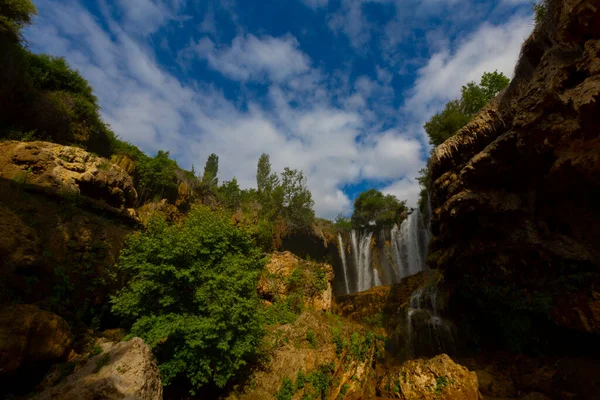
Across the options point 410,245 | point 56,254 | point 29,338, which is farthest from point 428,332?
point 56,254

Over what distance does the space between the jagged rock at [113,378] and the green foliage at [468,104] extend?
29.3m

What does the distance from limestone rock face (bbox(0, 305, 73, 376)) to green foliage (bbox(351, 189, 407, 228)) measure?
149 ft

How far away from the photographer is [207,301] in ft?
29.1

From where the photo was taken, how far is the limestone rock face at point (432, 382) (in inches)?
448

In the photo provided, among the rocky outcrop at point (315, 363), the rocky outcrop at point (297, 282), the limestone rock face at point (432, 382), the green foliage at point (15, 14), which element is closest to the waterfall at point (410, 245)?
the rocky outcrop at point (297, 282)

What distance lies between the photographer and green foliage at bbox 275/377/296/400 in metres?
9.95

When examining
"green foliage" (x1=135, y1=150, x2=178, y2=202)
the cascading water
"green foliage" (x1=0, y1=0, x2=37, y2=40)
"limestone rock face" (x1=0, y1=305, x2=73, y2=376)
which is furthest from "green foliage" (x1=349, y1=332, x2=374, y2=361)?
"green foliage" (x1=0, y1=0, x2=37, y2=40)

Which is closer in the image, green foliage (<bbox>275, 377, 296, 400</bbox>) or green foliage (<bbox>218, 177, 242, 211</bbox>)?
green foliage (<bbox>275, 377, 296, 400</bbox>)

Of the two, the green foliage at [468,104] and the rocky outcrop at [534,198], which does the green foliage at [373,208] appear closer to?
the green foliage at [468,104]

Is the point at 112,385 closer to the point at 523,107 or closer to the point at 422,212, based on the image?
the point at 523,107

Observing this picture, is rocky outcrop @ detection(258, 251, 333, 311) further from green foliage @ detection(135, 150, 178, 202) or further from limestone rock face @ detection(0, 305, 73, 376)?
green foliage @ detection(135, 150, 178, 202)

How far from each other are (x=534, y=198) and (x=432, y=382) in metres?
10.7

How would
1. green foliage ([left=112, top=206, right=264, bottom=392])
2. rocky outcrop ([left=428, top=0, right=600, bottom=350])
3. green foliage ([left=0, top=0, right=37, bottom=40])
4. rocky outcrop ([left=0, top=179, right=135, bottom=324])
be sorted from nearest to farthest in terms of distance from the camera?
rocky outcrop ([left=0, top=179, right=135, bottom=324]) < green foliage ([left=112, top=206, right=264, bottom=392]) < rocky outcrop ([left=428, top=0, right=600, bottom=350]) < green foliage ([left=0, top=0, right=37, bottom=40])

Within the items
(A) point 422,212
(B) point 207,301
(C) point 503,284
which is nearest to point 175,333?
(B) point 207,301
